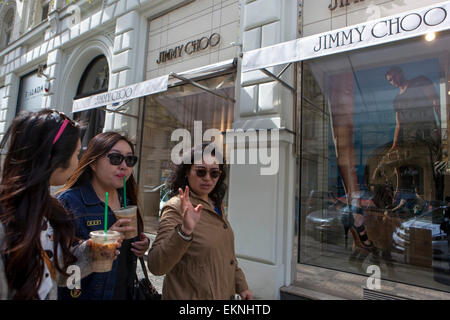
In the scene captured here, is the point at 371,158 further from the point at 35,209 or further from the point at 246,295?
the point at 35,209

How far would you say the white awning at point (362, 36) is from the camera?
2588mm

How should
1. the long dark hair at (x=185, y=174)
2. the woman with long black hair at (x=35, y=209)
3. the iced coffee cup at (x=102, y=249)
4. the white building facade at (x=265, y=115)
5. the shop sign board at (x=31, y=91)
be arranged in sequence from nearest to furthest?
the woman with long black hair at (x=35, y=209), the iced coffee cup at (x=102, y=249), the long dark hair at (x=185, y=174), the white building facade at (x=265, y=115), the shop sign board at (x=31, y=91)

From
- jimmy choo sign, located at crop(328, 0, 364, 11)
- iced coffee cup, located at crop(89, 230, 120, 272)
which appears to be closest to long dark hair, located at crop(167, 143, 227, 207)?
iced coffee cup, located at crop(89, 230, 120, 272)

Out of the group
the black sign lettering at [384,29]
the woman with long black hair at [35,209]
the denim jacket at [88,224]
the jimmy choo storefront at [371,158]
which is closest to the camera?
the woman with long black hair at [35,209]

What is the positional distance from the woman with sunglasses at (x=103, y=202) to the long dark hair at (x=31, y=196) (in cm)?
28

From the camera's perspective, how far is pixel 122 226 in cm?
153

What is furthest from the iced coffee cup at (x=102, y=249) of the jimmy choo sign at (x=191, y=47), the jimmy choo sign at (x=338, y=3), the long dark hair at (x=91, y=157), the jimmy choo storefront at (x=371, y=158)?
the jimmy choo sign at (x=191, y=47)

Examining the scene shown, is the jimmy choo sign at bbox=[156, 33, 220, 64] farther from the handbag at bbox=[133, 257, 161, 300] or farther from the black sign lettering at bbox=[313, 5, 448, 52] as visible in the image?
the handbag at bbox=[133, 257, 161, 300]

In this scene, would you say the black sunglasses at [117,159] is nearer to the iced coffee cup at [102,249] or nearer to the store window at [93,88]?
the iced coffee cup at [102,249]

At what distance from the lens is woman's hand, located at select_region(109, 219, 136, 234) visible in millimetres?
1479

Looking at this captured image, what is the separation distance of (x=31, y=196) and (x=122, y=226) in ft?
1.75

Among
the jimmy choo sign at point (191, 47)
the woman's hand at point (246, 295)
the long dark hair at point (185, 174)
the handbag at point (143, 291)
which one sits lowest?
the woman's hand at point (246, 295)

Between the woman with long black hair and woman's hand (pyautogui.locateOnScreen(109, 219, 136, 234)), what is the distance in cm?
22

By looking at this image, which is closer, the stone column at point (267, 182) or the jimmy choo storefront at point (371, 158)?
the jimmy choo storefront at point (371, 158)
